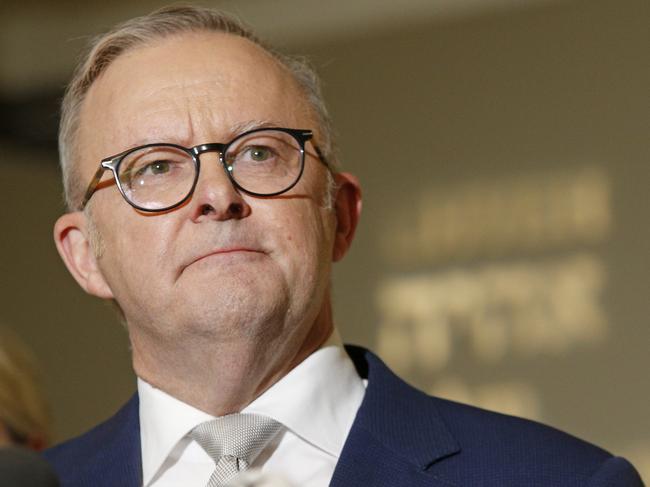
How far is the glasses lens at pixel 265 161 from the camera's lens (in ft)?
5.80

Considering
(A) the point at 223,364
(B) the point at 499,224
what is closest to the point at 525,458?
(A) the point at 223,364

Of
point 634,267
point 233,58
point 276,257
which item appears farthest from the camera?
point 634,267

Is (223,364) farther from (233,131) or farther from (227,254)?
(233,131)

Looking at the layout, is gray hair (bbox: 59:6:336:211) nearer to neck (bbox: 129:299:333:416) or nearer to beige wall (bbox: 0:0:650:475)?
neck (bbox: 129:299:333:416)

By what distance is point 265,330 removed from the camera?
69.0 inches

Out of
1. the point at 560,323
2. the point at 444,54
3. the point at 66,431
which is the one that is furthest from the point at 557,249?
the point at 66,431

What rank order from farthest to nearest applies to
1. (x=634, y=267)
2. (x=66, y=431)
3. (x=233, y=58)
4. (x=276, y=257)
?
1. (x=66, y=431)
2. (x=634, y=267)
3. (x=233, y=58)
4. (x=276, y=257)

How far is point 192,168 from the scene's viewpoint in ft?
5.79

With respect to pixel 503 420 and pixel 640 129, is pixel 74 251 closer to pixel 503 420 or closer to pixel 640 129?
pixel 503 420

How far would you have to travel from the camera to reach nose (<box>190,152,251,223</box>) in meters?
1.71

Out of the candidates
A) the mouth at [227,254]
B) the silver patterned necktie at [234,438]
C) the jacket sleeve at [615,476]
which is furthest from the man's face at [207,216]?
the jacket sleeve at [615,476]

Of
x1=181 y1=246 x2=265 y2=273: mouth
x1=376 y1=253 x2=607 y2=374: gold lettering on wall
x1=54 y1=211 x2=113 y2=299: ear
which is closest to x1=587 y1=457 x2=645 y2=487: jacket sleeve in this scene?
x1=181 y1=246 x2=265 y2=273: mouth

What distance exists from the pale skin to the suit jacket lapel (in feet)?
0.44

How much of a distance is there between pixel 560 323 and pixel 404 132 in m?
1.28
